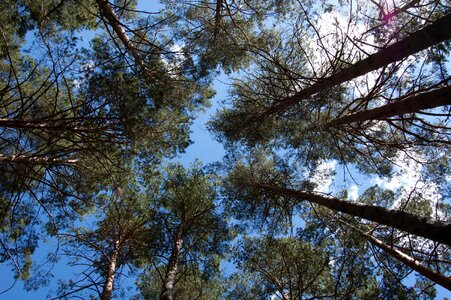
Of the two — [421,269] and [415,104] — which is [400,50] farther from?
[421,269]

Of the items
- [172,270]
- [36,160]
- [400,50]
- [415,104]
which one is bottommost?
[172,270]

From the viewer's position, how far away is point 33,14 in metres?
6.17

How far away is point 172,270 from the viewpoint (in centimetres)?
759

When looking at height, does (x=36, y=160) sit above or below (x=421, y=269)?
above

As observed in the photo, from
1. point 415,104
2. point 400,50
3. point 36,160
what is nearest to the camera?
point 400,50

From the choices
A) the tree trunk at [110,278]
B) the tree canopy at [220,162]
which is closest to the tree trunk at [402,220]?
the tree canopy at [220,162]

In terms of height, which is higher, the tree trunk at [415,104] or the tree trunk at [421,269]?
the tree trunk at [415,104]

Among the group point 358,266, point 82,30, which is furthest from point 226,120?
point 358,266

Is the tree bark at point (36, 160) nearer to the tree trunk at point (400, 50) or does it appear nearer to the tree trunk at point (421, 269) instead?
→ the tree trunk at point (400, 50)

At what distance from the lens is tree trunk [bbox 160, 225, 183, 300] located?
6520 millimetres

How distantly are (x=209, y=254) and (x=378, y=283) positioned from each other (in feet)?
A: 13.5

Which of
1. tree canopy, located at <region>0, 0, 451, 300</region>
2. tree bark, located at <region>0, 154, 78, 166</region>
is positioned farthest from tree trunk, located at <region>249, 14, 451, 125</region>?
tree bark, located at <region>0, 154, 78, 166</region>

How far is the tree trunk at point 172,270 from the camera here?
21.4 feet

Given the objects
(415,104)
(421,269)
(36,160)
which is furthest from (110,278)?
(415,104)
